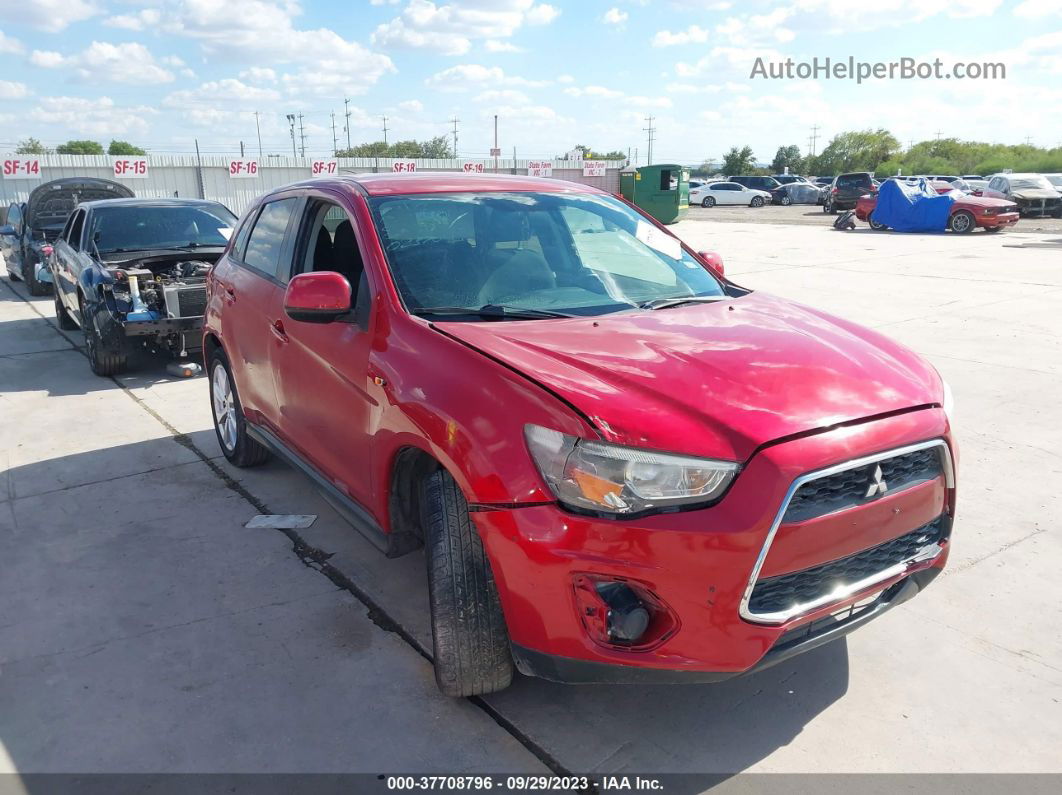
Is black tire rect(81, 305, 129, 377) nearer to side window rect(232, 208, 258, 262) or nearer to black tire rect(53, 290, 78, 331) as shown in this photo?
black tire rect(53, 290, 78, 331)

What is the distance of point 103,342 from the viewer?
24.8 feet

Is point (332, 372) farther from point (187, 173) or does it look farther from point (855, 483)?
point (187, 173)

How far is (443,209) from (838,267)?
515 inches

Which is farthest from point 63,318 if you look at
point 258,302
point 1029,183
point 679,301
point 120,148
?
point 120,148

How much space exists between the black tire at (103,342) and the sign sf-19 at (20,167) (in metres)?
23.2

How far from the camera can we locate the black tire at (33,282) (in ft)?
42.9

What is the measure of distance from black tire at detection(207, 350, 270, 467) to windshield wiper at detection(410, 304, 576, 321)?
224 centimetres

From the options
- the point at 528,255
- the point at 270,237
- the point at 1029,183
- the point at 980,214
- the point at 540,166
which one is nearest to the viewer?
the point at 528,255

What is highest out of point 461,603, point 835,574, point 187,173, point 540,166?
point 540,166

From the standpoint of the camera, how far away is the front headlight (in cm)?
232

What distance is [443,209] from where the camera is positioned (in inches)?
147

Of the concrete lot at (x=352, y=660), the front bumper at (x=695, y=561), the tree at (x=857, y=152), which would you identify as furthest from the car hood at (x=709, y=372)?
the tree at (x=857, y=152)

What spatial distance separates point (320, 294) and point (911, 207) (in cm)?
2405

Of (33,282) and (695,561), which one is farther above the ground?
(695,561)
